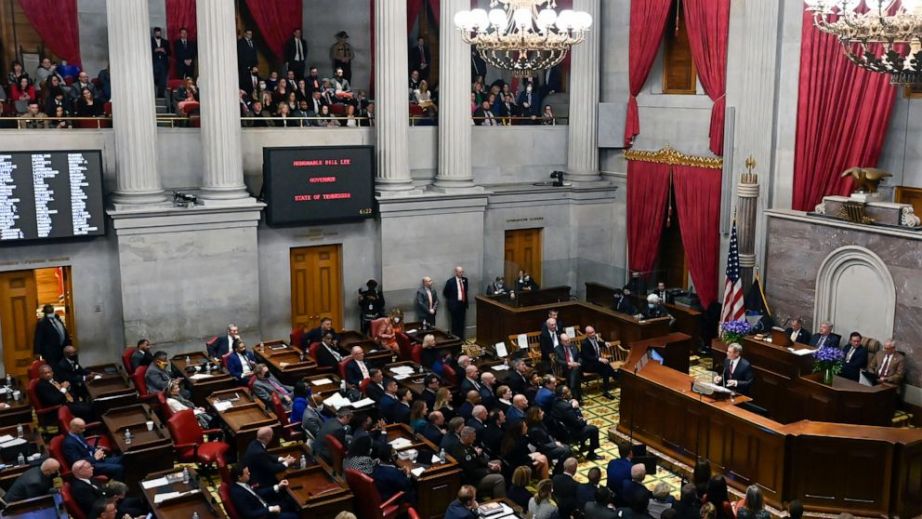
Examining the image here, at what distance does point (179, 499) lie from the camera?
8578mm

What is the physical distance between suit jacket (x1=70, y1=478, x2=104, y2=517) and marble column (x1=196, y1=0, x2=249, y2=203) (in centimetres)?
702

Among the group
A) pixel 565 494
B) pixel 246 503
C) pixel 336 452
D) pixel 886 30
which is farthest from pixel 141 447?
pixel 886 30

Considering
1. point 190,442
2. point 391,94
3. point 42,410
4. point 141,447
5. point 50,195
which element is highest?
point 391,94

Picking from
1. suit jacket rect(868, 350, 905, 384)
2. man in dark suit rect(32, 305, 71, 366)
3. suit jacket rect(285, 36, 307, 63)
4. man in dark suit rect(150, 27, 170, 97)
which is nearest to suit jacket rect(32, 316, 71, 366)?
man in dark suit rect(32, 305, 71, 366)

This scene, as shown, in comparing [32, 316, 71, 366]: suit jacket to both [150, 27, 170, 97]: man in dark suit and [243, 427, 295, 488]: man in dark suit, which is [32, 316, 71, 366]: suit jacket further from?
[243, 427, 295, 488]: man in dark suit

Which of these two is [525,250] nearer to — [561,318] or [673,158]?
[561,318]

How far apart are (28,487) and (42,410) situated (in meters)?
3.06

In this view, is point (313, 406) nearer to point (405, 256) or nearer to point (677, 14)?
point (405, 256)

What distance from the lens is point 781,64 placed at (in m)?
14.7

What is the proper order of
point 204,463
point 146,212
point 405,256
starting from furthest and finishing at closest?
1. point 405,256
2. point 146,212
3. point 204,463

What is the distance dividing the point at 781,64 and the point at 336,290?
8519mm

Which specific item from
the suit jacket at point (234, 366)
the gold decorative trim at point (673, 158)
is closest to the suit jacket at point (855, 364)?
the gold decorative trim at point (673, 158)

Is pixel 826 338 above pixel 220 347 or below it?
above

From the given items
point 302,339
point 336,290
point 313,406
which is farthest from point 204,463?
point 336,290
